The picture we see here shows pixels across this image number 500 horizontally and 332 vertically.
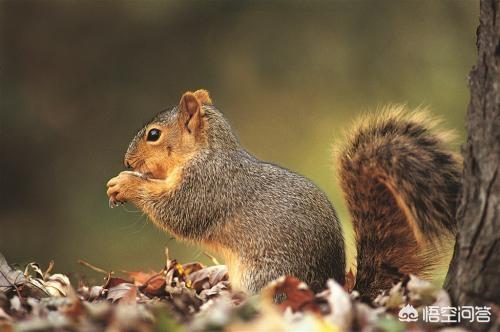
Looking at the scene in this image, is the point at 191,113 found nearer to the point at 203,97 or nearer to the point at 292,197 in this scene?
the point at 203,97

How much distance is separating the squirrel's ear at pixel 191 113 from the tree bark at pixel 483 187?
3.21ft

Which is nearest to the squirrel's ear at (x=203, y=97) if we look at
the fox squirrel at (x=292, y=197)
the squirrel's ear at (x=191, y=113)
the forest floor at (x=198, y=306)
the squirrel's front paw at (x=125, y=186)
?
the fox squirrel at (x=292, y=197)

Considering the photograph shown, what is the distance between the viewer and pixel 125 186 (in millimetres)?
2365

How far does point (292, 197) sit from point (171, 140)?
50cm

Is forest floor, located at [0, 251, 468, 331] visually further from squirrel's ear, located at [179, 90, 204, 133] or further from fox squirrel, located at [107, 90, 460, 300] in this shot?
squirrel's ear, located at [179, 90, 204, 133]

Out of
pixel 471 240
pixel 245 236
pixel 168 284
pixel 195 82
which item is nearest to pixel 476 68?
pixel 471 240

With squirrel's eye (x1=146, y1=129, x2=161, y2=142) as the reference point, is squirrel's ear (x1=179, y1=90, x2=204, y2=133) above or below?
above

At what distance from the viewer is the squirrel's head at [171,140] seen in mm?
2303

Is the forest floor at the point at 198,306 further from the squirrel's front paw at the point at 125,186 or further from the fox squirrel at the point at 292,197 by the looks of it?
the squirrel's front paw at the point at 125,186

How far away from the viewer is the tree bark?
154 cm

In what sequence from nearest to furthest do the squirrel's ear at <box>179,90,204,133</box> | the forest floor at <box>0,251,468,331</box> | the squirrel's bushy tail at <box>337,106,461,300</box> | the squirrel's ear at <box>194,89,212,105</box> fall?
1. the forest floor at <box>0,251,468,331</box>
2. the squirrel's bushy tail at <box>337,106,461,300</box>
3. the squirrel's ear at <box>179,90,204,133</box>
4. the squirrel's ear at <box>194,89,212,105</box>

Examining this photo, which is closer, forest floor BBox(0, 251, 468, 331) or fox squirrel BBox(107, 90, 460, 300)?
forest floor BBox(0, 251, 468, 331)

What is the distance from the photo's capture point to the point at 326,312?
5.05 ft

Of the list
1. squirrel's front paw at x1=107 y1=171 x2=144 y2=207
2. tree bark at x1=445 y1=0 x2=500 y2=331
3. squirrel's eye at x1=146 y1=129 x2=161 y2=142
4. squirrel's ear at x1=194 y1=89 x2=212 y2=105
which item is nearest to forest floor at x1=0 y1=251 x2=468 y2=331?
tree bark at x1=445 y1=0 x2=500 y2=331
